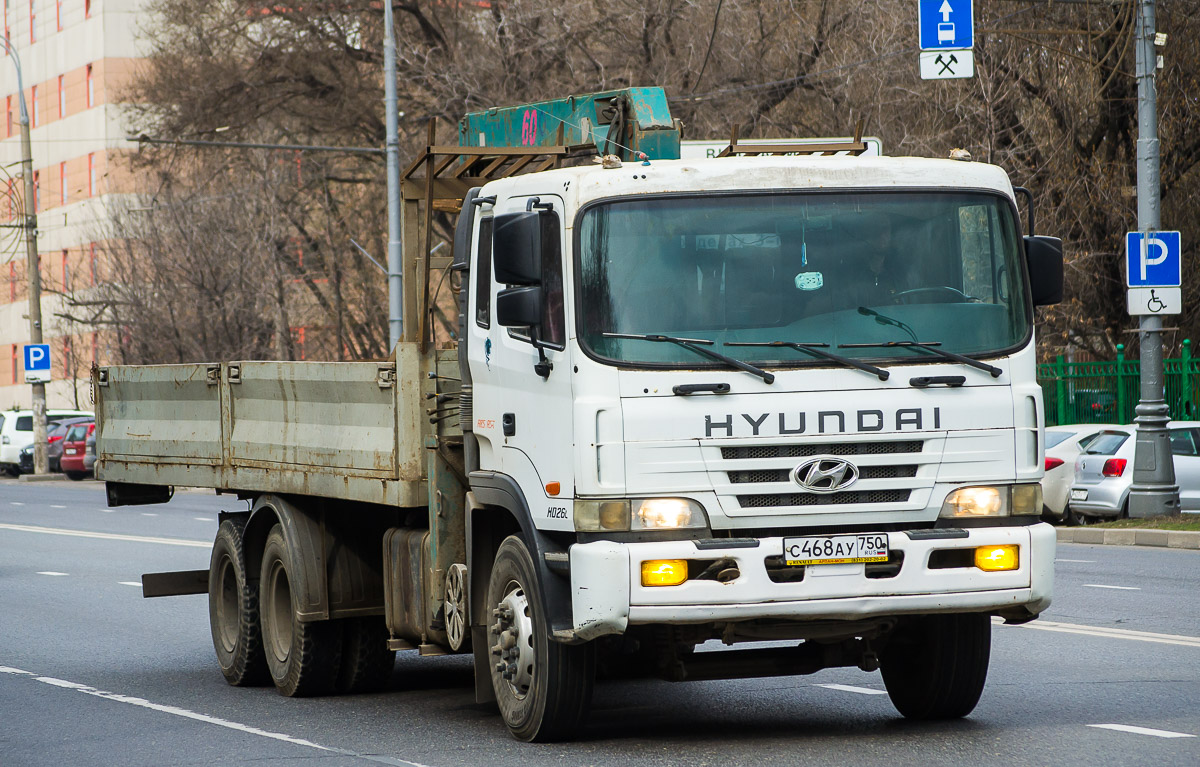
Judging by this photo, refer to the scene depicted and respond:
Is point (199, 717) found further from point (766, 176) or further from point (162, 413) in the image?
point (766, 176)

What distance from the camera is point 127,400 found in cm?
1233

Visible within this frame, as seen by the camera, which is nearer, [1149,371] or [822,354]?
[822,354]

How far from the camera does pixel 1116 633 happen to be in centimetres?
1191

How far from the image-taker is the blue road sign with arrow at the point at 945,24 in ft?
64.8

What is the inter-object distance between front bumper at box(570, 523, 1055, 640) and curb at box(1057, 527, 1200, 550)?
520 inches

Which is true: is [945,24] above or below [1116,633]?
above

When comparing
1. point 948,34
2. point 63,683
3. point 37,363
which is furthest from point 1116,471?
point 37,363

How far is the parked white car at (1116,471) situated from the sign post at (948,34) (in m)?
5.39

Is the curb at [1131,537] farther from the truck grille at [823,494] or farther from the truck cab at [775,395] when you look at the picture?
the truck grille at [823,494]

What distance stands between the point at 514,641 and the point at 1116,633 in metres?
5.37

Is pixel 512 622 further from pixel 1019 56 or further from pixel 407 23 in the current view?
pixel 407 23

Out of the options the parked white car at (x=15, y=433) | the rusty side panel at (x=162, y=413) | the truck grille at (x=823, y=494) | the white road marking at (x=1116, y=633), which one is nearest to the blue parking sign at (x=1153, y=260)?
the white road marking at (x=1116, y=633)

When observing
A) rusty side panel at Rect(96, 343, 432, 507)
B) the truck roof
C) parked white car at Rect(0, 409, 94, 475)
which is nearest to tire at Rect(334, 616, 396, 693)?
rusty side panel at Rect(96, 343, 432, 507)

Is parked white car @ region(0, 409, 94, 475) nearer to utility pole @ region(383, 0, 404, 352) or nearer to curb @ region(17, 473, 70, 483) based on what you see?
curb @ region(17, 473, 70, 483)
